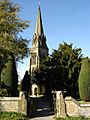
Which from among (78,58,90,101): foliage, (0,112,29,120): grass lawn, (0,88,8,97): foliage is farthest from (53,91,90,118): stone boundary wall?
(0,88,8,97): foliage

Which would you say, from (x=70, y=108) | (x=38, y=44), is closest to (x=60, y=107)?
(x=70, y=108)

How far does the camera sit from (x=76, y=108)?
23266mm

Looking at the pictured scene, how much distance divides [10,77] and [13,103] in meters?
3.42

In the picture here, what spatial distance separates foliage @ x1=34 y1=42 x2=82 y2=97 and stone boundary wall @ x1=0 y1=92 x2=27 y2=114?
11.3m

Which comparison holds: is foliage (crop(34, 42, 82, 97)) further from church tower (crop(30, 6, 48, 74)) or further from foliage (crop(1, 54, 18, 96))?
church tower (crop(30, 6, 48, 74))

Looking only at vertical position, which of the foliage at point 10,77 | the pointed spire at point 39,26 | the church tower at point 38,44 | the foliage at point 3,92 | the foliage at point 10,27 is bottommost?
the foliage at point 3,92

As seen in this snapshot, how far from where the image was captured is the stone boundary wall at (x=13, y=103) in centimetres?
2425

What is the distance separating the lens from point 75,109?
2331cm

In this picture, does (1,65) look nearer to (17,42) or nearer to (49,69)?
(17,42)

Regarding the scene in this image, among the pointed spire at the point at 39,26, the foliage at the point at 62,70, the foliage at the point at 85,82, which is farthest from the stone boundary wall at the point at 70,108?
the pointed spire at the point at 39,26

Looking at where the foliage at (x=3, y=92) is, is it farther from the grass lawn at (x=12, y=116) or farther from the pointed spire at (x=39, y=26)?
the pointed spire at (x=39, y=26)

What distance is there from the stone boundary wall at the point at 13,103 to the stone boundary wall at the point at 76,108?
4149mm

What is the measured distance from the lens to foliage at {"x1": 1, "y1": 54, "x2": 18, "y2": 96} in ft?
87.4

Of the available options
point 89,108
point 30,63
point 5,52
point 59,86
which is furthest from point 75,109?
point 30,63
